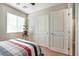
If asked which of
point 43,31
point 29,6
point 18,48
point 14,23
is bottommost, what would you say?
point 18,48

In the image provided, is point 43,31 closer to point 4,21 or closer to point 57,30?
point 57,30

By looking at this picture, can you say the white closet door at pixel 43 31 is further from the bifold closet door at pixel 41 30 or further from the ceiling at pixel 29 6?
the ceiling at pixel 29 6

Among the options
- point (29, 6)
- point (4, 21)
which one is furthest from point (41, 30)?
point (4, 21)

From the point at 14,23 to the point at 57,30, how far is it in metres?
0.67

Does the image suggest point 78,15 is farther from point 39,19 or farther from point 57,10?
point 39,19

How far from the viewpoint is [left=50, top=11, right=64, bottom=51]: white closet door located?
135 centimetres

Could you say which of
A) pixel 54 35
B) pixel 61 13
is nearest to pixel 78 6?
pixel 61 13

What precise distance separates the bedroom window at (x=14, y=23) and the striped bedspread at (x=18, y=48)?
0.55 ft

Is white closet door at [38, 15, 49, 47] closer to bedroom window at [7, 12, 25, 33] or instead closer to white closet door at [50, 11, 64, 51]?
white closet door at [50, 11, 64, 51]

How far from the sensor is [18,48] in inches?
50.9

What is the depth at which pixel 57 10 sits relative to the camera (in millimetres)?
1345

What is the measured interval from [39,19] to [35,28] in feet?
0.53

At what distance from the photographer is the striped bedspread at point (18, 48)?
4.14ft

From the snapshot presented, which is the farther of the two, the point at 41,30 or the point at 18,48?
the point at 41,30
